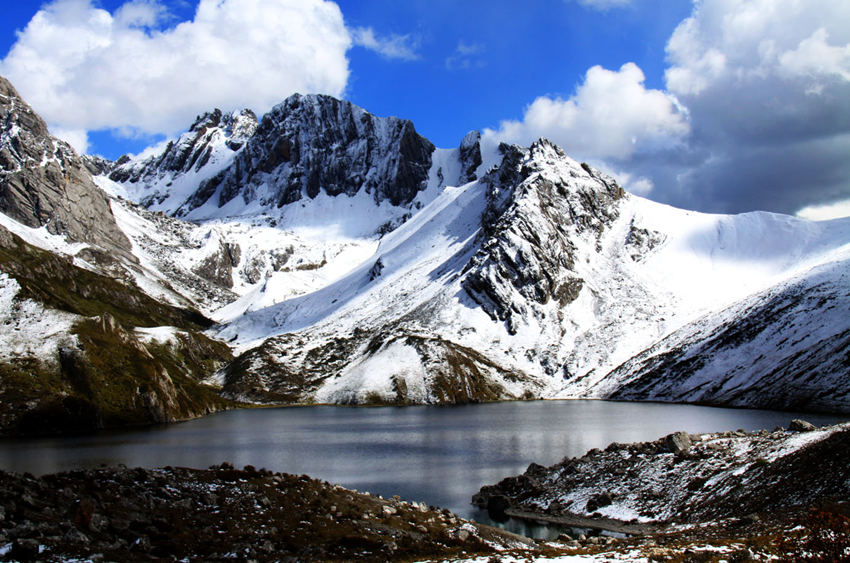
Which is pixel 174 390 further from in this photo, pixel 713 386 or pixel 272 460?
pixel 713 386

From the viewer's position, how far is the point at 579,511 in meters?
52.7

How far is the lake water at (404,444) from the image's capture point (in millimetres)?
69750

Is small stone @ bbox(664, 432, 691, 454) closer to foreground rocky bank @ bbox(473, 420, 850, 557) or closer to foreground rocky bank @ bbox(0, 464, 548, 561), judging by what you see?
foreground rocky bank @ bbox(473, 420, 850, 557)

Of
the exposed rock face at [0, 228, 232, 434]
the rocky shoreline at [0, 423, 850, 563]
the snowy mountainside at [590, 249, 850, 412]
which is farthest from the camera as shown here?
the snowy mountainside at [590, 249, 850, 412]

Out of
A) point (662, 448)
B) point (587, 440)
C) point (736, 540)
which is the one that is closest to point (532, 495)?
point (662, 448)

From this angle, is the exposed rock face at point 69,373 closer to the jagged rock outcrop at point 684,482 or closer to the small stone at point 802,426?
the jagged rock outcrop at point 684,482

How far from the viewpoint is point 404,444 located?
318 feet

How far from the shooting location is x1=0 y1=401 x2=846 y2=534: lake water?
229ft

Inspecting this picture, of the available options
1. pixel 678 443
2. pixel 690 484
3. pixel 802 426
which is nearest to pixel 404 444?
pixel 678 443

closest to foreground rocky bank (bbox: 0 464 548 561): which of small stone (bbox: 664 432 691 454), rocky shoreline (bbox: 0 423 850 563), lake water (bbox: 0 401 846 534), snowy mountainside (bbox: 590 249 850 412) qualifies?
rocky shoreline (bbox: 0 423 850 563)

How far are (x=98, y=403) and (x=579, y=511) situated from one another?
357 ft

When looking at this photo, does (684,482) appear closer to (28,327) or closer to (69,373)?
(69,373)

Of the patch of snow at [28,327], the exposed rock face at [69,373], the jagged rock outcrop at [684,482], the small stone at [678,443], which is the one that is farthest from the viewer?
the patch of snow at [28,327]

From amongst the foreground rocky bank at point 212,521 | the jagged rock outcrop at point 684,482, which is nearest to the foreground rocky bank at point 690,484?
→ the jagged rock outcrop at point 684,482
